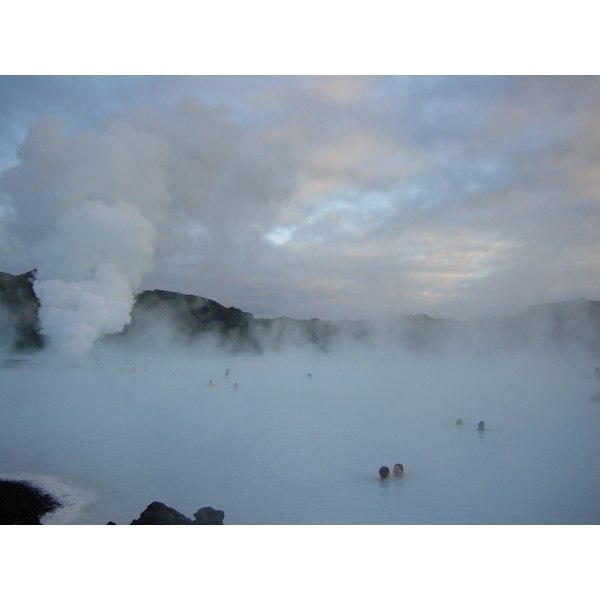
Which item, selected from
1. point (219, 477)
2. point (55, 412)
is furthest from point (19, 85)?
point (55, 412)

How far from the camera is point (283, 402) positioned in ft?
30.4

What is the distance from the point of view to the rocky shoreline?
116 inches

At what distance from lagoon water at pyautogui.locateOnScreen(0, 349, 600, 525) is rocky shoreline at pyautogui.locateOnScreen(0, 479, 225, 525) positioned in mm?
174

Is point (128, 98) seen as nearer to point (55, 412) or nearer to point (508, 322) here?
point (55, 412)

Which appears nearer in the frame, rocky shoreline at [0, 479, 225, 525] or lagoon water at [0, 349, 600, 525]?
rocky shoreline at [0, 479, 225, 525]

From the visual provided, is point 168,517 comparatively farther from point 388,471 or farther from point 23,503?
point 388,471

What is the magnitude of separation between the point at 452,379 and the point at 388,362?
286cm

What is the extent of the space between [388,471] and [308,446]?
65.8 inches

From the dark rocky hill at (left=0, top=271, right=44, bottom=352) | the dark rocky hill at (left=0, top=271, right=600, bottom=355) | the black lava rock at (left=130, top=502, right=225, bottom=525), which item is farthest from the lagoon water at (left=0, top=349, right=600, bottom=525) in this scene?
the dark rocky hill at (left=0, top=271, right=600, bottom=355)

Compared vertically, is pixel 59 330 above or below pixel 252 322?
below

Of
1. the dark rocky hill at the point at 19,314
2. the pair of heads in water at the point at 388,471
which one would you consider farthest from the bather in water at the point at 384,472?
the dark rocky hill at the point at 19,314

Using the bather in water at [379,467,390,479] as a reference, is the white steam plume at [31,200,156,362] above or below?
above

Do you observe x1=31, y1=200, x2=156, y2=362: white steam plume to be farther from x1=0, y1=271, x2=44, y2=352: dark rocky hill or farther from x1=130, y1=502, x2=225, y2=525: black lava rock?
x1=130, y1=502, x2=225, y2=525: black lava rock

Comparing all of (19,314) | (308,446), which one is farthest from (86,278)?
(308,446)
